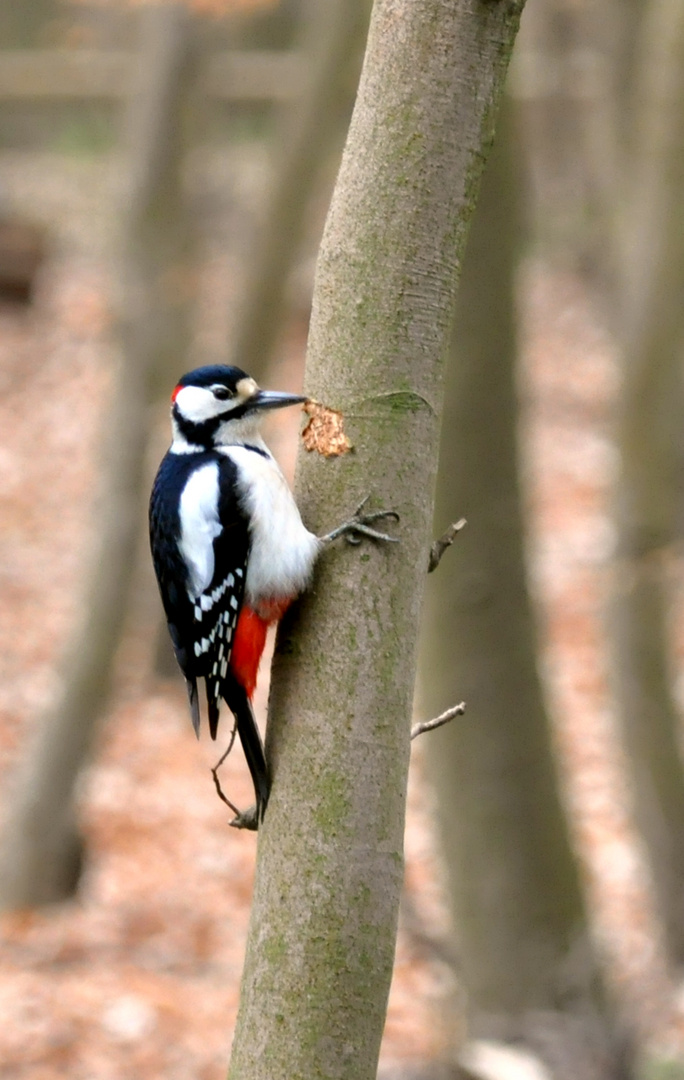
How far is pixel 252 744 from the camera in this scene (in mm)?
2162

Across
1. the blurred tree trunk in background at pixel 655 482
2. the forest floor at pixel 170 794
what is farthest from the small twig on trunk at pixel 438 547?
the blurred tree trunk in background at pixel 655 482

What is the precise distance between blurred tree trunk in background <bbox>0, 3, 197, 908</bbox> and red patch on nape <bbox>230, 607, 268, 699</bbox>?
4.59 metres

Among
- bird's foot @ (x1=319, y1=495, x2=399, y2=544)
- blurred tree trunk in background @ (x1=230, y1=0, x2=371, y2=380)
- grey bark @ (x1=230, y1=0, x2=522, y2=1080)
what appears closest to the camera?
grey bark @ (x1=230, y1=0, x2=522, y2=1080)

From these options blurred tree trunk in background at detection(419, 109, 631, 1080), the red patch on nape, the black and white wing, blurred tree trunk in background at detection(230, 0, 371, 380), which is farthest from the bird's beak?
blurred tree trunk in background at detection(230, 0, 371, 380)

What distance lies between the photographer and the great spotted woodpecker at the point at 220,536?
→ 2.45 meters

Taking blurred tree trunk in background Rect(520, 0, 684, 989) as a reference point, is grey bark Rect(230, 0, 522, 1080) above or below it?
below

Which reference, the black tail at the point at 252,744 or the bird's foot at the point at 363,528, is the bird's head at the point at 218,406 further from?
the bird's foot at the point at 363,528

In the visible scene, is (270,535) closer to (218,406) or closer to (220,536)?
(220,536)

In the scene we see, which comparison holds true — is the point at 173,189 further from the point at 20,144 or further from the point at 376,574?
the point at 20,144

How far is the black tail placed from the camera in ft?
6.60

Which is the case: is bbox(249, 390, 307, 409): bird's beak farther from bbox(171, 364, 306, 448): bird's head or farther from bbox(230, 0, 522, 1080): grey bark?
bbox(230, 0, 522, 1080): grey bark

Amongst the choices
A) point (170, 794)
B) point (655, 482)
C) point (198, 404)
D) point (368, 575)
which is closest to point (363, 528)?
point (368, 575)

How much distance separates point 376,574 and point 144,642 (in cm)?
834

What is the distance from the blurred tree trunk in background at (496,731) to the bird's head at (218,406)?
5.18 feet
